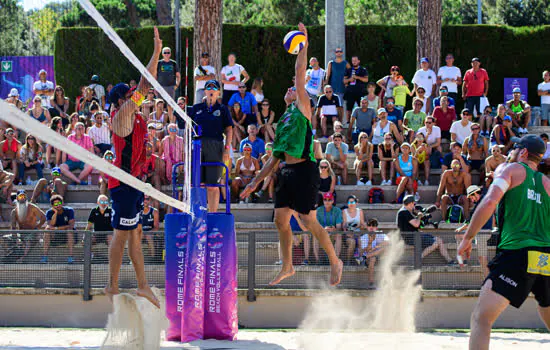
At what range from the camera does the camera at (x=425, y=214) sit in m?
12.8

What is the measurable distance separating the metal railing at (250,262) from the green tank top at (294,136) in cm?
406

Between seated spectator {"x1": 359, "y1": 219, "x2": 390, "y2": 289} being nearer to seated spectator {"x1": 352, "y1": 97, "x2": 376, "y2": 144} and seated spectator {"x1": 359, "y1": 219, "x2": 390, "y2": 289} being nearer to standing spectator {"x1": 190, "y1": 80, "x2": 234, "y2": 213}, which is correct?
standing spectator {"x1": 190, "y1": 80, "x2": 234, "y2": 213}

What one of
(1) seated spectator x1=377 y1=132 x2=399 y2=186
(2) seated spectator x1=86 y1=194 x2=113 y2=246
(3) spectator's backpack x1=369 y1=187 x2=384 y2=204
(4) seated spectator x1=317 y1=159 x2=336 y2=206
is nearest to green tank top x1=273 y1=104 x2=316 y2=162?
(2) seated spectator x1=86 y1=194 x2=113 y2=246

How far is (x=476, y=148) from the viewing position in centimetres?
1455

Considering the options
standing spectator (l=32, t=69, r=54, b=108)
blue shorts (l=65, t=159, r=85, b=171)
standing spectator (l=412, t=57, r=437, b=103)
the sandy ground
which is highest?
standing spectator (l=412, t=57, r=437, b=103)

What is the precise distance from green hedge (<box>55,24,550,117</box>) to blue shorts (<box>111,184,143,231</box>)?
14.2 m

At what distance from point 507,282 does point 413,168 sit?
8598mm

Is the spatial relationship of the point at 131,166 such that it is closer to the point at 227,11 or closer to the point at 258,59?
the point at 258,59

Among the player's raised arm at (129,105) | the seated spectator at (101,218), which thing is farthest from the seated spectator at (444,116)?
the player's raised arm at (129,105)

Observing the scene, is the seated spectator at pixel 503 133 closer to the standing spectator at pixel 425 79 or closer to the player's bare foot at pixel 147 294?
the standing spectator at pixel 425 79

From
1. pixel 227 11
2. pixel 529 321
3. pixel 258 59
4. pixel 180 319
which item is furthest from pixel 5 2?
pixel 227 11

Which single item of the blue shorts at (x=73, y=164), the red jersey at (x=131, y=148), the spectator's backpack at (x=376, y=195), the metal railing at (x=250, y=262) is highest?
the red jersey at (x=131, y=148)

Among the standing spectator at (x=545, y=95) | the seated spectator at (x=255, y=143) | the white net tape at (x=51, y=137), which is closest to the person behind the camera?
the white net tape at (x=51, y=137)

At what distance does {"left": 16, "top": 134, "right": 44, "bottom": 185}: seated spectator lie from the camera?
47.4 ft
